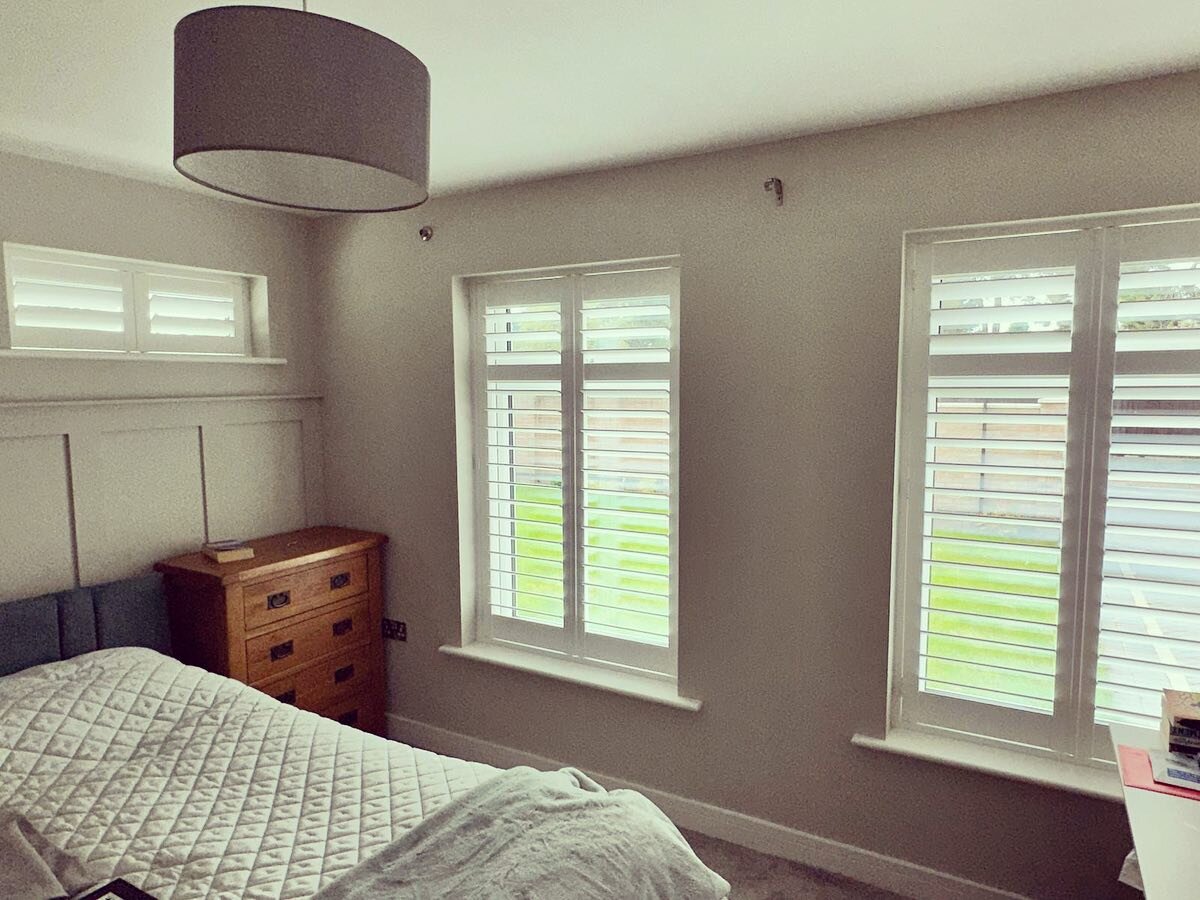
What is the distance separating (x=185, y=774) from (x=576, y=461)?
5.22 ft

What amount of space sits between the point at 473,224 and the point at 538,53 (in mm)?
1244

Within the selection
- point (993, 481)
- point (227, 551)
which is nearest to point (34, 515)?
point (227, 551)

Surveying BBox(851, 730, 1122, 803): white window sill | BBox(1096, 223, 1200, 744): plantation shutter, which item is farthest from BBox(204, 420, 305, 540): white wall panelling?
BBox(1096, 223, 1200, 744): plantation shutter

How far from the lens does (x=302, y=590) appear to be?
2.90 meters

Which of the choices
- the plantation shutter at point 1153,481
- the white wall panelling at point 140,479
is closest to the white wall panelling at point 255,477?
the white wall panelling at point 140,479

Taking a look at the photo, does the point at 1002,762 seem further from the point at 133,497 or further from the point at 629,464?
the point at 133,497

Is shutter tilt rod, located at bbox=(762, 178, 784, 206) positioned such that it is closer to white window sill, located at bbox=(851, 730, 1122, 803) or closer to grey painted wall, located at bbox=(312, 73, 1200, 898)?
grey painted wall, located at bbox=(312, 73, 1200, 898)

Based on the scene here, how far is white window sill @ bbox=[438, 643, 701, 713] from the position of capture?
266cm

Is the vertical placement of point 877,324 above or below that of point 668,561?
above

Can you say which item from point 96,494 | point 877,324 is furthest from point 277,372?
point 877,324

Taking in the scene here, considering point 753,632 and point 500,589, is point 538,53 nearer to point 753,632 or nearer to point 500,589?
point 753,632

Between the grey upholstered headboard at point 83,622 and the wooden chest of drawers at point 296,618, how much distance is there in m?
0.09

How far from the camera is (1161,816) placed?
1.47m

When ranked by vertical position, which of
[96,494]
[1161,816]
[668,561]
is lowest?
[1161,816]
